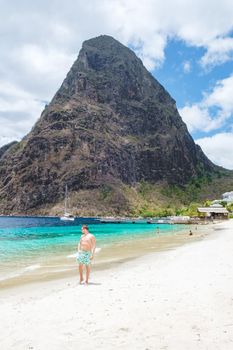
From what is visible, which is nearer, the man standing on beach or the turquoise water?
the man standing on beach

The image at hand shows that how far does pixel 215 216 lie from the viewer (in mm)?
132625

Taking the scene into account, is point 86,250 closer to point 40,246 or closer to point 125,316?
point 125,316

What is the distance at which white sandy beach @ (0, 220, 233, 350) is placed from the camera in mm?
A: 9125

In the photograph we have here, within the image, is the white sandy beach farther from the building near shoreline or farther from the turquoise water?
the building near shoreline

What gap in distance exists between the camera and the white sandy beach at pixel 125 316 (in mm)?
9125

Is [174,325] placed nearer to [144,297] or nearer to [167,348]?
[167,348]

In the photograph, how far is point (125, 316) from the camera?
11.2m

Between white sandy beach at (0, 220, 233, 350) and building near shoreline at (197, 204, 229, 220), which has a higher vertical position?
building near shoreline at (197, 204, 229, 220)

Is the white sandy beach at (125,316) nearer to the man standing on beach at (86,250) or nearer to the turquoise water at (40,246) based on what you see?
the man standing on beach at (86,250)

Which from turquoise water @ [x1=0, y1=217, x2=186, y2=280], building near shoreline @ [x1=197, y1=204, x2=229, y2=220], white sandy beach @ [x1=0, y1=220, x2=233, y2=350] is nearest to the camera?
white sandy beach @ [x1=0, y1=220, x2=233, y2=350]

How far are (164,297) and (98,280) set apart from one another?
230 inches

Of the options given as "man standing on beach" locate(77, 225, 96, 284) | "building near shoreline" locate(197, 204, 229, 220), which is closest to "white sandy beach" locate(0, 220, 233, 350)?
"man standing on beach" locate(77, 225, 96, 284)

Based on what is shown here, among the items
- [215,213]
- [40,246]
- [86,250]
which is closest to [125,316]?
[86,250]

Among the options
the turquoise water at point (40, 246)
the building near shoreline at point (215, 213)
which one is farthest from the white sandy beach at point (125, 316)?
the building near shoreline at point (215, 213)
